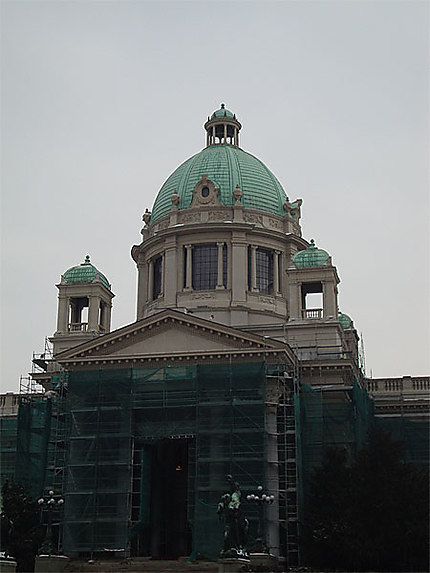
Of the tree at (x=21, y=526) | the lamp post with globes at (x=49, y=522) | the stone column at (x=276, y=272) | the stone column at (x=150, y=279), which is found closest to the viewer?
the lamp post with globes at (x=49, y=522)

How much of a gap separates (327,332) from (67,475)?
17219 mm

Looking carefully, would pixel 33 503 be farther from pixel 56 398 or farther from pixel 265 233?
pixel 265 233

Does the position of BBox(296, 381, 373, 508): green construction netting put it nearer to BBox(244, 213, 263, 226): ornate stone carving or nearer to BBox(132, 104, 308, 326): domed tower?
BBox(132, 104, 308, 326): domed tower

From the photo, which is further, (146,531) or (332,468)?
(146,531)

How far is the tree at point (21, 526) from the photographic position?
4619 centimetres

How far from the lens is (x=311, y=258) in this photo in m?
58.2

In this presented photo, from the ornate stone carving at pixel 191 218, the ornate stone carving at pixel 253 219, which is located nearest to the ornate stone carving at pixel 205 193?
the ornate stone carving at pixel 191 218

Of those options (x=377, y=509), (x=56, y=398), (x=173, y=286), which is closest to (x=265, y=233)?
(x=173, y=286)

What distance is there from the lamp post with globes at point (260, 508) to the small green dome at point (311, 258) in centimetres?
1667

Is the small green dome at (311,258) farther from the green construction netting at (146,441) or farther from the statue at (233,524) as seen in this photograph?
the statue at (233,524)

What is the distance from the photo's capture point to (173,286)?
6281 cm

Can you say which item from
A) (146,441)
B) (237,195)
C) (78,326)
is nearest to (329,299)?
(237,195)

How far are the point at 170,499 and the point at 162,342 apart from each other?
10.6 metres

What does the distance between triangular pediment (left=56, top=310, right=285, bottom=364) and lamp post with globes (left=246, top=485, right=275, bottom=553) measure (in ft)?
28.1
